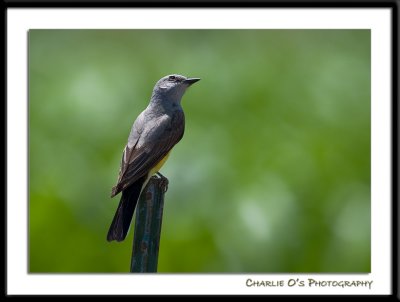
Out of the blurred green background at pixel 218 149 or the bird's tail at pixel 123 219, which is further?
the blurred green background at pixel 218 149

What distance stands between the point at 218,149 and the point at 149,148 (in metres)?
2.64

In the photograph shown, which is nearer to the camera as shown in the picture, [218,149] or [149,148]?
[149,148]

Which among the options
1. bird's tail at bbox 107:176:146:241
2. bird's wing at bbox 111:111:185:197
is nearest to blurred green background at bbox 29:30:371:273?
bird's wing at bbox 111:111:185:197

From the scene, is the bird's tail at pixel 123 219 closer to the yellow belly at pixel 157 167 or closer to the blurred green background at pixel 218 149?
the yellow belly at pixel 157 167

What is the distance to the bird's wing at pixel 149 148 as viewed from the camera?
9820 millimetres

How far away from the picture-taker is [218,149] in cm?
1273

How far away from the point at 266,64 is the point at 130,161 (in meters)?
4.11

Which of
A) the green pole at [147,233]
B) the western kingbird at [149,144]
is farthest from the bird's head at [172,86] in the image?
the green pole at [147,233]

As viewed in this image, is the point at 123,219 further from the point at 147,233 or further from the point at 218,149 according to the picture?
the point at 218,149

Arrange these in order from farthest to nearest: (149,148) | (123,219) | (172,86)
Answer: (172,86)
(149,148)
(123,219)

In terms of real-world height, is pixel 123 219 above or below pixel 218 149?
below

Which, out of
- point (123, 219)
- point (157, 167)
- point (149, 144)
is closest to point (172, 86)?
point (149, 144)

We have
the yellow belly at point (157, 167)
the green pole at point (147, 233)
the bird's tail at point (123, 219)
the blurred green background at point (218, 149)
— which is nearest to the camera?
the green pole at point (147, 233)

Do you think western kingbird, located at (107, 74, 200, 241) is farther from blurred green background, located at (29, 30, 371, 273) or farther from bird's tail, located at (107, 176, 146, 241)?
blurred green background, located at (29, 30, 371, 273)
